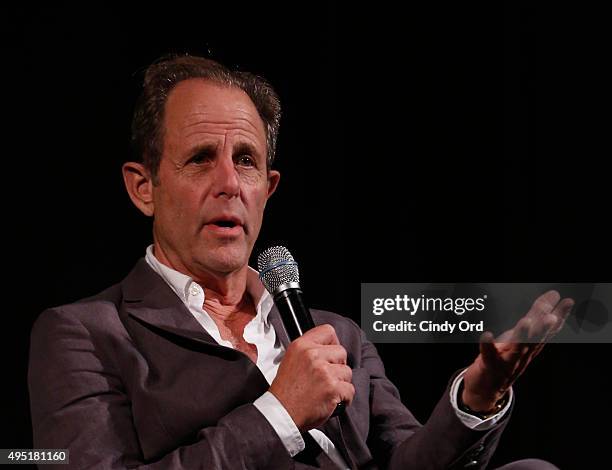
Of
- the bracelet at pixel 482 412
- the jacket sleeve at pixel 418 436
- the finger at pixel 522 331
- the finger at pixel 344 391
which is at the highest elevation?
the finger at pixel 522 331

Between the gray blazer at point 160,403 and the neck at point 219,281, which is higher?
the neck at point 219,281

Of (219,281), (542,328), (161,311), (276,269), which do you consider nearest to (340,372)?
(276,269)

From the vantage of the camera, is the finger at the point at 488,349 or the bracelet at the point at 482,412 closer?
the finger at the point at 488,349

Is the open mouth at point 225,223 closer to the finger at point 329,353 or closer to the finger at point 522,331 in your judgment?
the finger at point 329,353

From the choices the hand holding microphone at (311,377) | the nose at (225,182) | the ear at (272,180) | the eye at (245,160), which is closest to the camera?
the hand holding microphone at (311,377)

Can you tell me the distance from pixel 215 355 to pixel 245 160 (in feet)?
1.71

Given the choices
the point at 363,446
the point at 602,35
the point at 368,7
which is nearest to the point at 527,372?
the point at 363,446

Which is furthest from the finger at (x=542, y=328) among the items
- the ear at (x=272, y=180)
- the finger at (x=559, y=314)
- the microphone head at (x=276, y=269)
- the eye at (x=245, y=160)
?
the ear at (x=272, y=180)

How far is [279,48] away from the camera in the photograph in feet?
8.47

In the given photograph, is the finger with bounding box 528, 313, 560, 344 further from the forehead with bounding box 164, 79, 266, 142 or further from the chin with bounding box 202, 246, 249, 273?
the forehead with bounding box 164, 79, 266, 142

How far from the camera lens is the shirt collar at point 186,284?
1.88 m

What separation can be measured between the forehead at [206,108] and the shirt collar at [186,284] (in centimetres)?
33

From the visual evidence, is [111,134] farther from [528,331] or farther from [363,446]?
[528,331]

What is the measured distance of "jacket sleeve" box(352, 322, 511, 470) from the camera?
159 centimetres
